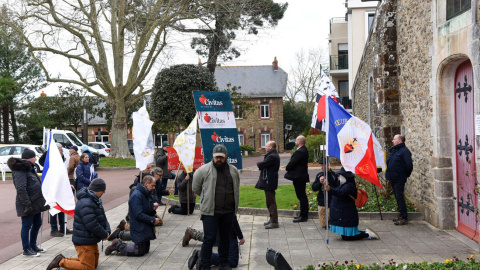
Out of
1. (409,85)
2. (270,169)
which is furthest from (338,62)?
(270,169)

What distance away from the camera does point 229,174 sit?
7039 millimetres

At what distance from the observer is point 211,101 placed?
9.71 m

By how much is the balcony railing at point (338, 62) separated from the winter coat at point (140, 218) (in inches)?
1222

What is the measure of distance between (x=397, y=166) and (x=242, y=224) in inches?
134

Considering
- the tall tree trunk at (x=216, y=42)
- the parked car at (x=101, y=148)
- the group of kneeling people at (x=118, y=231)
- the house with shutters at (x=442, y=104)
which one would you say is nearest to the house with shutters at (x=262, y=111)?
the parked car at (x=101, y=148)

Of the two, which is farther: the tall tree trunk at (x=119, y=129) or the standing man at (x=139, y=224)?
the tall tree trunk at (x=119, y=129)

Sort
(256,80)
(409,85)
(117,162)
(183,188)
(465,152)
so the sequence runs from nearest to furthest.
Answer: (465,152), (409,85), (183,188), (117,162), (256,80)

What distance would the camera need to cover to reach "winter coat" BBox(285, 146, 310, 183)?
10188 millimetres

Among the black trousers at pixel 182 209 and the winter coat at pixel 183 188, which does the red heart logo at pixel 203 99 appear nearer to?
the winter coat at pixel 183 188

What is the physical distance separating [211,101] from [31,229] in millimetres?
3946

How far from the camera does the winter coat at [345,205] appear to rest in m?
8.57

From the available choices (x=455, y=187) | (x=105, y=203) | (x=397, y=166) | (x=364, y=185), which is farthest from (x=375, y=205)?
(x=105, y=203)

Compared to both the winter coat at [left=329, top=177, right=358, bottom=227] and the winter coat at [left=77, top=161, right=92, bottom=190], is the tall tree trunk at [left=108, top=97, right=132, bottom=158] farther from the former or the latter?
the winter coat at [left=329, top=177, right=358, bottom=227]

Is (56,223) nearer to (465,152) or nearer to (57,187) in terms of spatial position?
(57,187)
